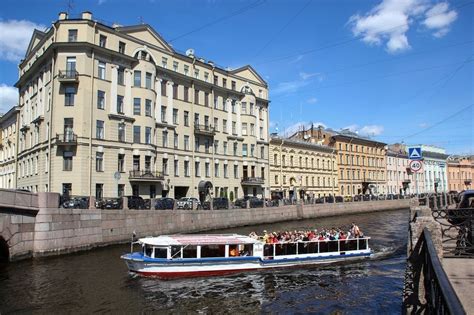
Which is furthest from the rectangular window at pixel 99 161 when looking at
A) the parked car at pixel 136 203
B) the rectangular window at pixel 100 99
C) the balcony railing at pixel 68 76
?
the parked car at pixel 136 203

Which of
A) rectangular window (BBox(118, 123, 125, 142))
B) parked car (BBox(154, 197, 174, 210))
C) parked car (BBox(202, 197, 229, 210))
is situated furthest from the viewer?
rectangular window (BBox(118, 123, 125, 142))

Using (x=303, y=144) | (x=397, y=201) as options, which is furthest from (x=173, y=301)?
(x=397, y=201)

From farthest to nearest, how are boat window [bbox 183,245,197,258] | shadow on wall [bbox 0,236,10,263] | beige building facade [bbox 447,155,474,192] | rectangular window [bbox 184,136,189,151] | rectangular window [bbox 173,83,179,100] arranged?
beige building facade [bbox 447,155,474,192] < rectangular window [bbox 184,136,189,151] < rectangular window [bbox 173,83,179,100] < shadow on wall [bbox 0,236,10,263] < boat window [bbox 183,245,197,258]

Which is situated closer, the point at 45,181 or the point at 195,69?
the point at 45,181

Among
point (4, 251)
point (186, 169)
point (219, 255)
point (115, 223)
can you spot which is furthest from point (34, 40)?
point (219, 255)

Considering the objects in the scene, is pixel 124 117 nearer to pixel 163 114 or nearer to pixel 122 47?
pixel 163 114

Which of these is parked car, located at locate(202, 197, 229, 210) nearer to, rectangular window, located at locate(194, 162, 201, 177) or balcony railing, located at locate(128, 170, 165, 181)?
balcony railing, located at locate(128, 170, 165, 181)

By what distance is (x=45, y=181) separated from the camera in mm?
40312

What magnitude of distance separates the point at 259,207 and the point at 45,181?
70.6 feet

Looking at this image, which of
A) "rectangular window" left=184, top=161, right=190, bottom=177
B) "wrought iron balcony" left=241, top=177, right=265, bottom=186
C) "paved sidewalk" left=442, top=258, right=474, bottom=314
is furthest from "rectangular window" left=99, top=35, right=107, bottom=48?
"paved sidewalk" left=442, top=258, right=474, bottom=314

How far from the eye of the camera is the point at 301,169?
68.5 metres

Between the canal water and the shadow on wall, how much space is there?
105cm

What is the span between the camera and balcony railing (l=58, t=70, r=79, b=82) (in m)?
38.8

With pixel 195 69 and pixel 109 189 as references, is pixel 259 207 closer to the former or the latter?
pixel 109 189
